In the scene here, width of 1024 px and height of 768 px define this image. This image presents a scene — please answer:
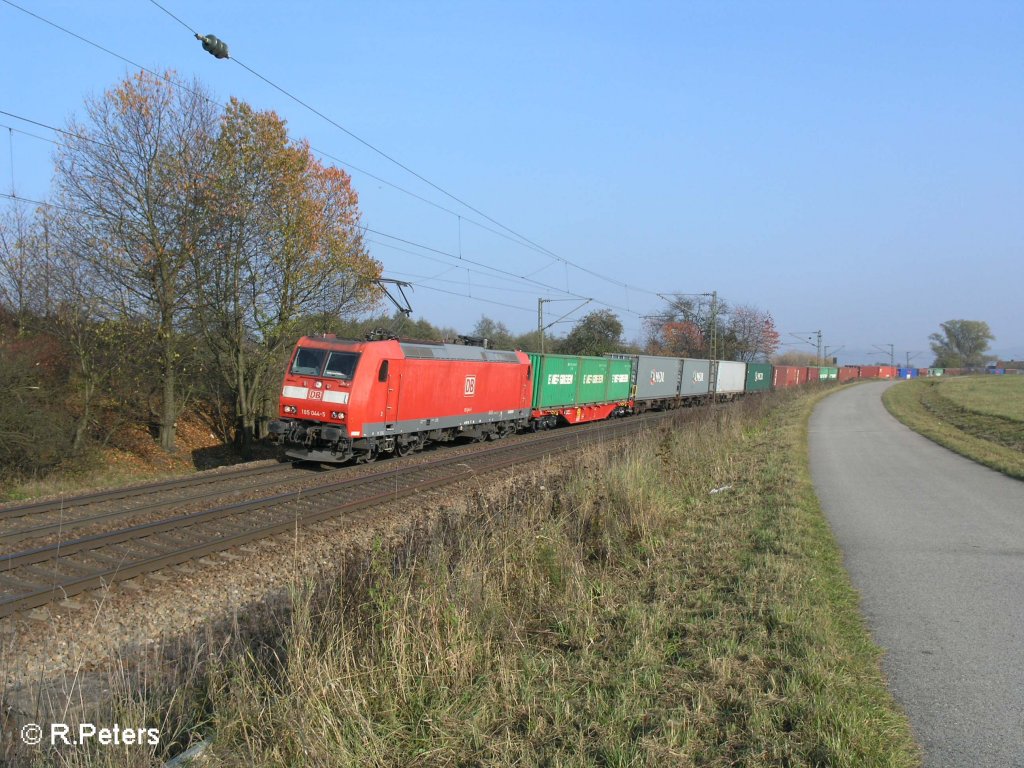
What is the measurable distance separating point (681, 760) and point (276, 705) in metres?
2.11

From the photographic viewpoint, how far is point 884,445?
19.0 metres

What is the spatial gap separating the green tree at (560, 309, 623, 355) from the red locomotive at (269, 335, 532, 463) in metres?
38.1

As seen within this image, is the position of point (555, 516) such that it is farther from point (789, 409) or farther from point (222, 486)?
point (789, 409)

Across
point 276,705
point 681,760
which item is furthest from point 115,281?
point 681,760

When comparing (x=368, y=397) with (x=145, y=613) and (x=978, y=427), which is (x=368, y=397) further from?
(x=978, y=427)

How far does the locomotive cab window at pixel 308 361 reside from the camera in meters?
14.9

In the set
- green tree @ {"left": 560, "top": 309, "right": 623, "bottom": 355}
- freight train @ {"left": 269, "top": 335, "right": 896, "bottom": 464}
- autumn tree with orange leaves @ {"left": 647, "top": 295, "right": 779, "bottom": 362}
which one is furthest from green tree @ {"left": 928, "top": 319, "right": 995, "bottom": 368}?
freight train @ {"left": 269, "top": 335, "right": 896, "bottom": 464}

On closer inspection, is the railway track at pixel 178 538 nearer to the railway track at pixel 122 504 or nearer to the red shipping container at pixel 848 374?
the railway track at pixel 122 504

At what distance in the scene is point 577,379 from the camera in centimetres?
2638

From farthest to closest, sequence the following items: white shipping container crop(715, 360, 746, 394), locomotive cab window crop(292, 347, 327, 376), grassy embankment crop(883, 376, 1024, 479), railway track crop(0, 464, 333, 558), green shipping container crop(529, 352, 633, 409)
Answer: white shipping container crop(715, 360, 746, 394) → green shipping container crop(529, 352, 633, 409) → grassy embankment crop(883, 376, 1024, 479) → locomotive cab window crop(292, 347, 327, 376) → railway track crop(0, 464, 333, 558)

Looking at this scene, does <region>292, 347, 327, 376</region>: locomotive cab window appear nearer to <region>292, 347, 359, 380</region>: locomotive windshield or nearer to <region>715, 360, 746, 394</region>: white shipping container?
<region>292, 347, 359, 380</region>: locomotive windshield

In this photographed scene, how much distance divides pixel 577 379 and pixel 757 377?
26505mm

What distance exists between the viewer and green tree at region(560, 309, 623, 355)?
55812 mm

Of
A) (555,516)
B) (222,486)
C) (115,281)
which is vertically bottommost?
(222,486)
